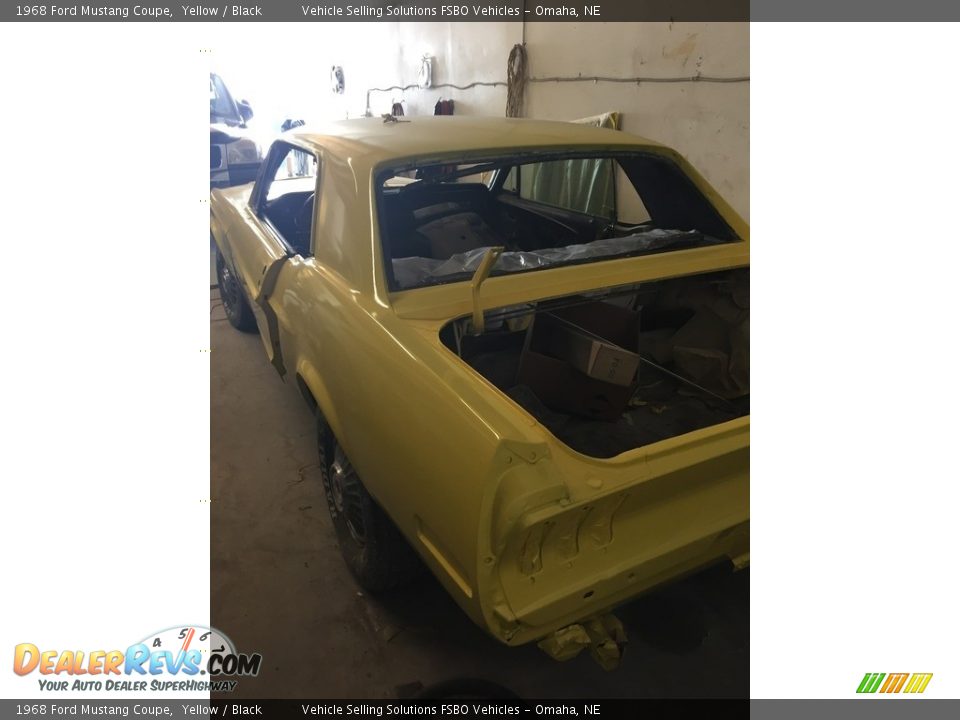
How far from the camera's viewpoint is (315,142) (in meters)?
2.45

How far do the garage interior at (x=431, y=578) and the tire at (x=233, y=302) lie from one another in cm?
11

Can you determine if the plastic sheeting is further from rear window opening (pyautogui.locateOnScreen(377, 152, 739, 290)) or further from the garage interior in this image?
the garage interior

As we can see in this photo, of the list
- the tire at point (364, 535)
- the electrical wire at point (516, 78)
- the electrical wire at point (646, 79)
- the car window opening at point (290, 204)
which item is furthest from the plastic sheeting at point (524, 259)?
the electrical wire at point (516, 78)

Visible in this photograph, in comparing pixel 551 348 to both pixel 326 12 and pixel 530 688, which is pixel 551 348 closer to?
pixel 530 688

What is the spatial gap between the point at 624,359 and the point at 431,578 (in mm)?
1056

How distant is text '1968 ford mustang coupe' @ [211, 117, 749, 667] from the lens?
1301mm

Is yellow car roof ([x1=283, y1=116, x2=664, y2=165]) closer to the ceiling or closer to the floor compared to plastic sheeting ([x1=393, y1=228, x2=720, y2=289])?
closer to the ceiling

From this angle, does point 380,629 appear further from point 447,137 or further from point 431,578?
point 447,137

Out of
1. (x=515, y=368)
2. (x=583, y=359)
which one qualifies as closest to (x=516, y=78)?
(x=515, y=368)

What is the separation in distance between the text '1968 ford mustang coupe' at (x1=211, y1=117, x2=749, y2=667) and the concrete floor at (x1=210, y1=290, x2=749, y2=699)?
16 cm

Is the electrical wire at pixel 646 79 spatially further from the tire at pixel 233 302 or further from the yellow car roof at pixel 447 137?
the tire at pixel 233 302

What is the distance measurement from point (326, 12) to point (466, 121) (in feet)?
21.6

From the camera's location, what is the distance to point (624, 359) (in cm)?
178

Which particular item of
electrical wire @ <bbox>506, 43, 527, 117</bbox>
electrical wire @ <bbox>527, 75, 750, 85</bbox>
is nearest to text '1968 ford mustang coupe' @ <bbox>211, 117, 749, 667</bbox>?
electrical wire @ <bbox>527, 75, 750, 85</bbox>
